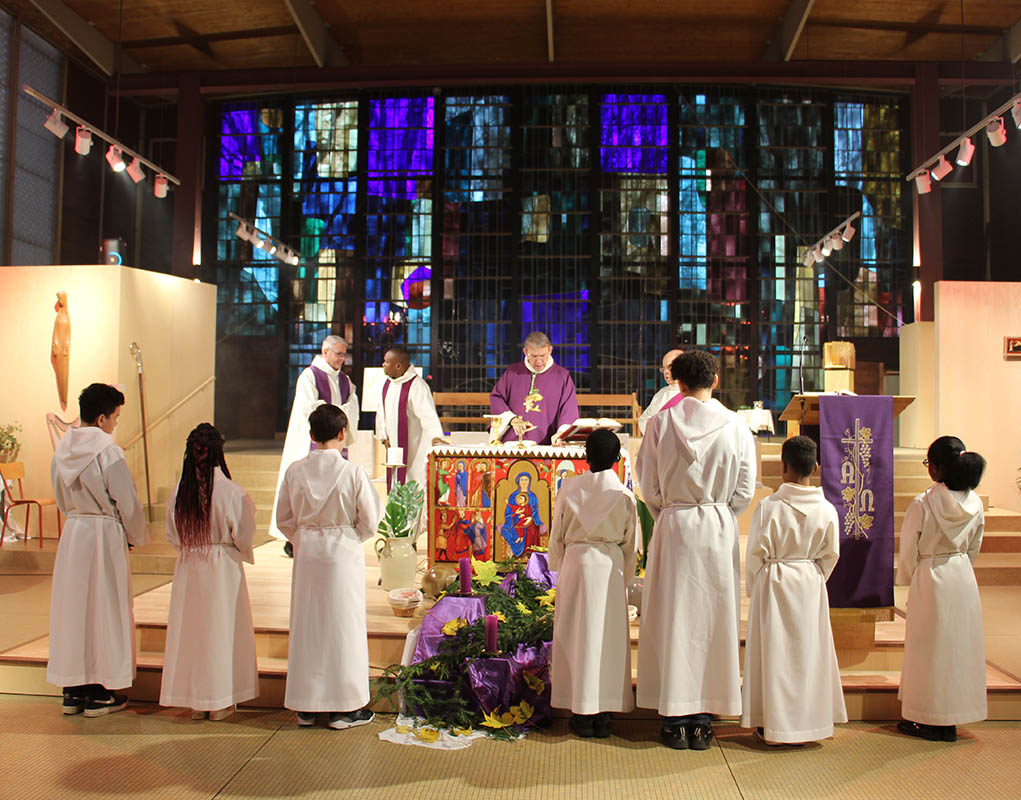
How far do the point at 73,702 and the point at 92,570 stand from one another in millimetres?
649

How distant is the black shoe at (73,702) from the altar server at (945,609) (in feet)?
12.4

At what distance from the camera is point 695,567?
12.0 feet

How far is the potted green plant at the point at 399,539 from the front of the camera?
16.6 ft

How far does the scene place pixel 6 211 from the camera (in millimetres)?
10672

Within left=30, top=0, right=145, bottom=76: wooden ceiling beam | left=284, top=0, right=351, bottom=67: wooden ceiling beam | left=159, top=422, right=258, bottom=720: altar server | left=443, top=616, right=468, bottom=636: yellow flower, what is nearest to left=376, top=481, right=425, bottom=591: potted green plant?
left=443, top=616, right=468, bottom=636: yellow flower

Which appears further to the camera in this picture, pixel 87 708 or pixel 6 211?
pixel 6 211

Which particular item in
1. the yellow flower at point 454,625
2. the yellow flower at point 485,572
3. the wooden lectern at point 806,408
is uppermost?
the wooden lectern at point 806,408

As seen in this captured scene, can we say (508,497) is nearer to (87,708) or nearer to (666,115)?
(87,708)

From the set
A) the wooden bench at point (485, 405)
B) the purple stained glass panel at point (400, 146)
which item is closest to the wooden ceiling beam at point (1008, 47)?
the wooden bench at point (485, 405)

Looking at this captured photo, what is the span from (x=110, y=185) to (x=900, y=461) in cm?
1126

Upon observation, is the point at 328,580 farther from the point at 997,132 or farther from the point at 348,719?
the point at 997,132

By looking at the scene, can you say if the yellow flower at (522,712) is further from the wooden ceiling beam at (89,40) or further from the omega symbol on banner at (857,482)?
the wooden ceiling beam at (89,40)

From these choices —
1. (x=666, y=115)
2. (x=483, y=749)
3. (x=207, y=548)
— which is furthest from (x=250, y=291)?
(x=483, y=749)

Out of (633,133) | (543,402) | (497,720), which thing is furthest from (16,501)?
(633,133)
